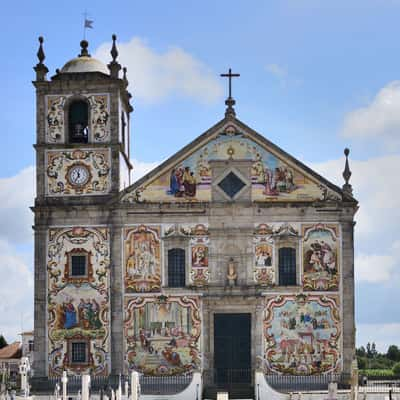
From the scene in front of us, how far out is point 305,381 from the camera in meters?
42.7

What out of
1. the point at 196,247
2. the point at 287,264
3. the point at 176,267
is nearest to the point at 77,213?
the point at 176,267

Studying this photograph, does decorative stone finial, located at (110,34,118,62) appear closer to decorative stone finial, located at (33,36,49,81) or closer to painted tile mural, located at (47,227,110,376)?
decorative stone finial, located at (33,36,49,81)

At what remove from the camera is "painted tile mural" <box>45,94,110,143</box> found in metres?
44.8

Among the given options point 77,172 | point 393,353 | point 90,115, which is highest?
point 90,115

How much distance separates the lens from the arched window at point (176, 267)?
43594 millimetres

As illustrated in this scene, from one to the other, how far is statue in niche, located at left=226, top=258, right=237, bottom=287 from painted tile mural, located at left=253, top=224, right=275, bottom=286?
80 centimetres

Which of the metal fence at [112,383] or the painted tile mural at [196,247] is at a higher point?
the painted tile mural at [196,247]

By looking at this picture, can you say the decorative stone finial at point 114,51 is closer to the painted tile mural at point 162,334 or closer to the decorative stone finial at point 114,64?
the decorative stone finial at point 114,64

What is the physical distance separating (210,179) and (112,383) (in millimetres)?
8633

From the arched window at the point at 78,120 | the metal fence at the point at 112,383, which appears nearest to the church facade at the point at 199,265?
the metal fence at the point at 112,383

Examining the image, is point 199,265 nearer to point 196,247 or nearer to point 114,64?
point 196,247

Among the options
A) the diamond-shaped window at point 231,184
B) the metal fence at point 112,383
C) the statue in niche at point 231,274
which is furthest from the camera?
the diamond-shaped window at point 231,184

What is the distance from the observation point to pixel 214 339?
43312mm

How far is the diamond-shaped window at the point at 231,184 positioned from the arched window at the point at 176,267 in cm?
291
